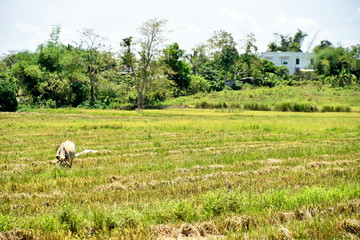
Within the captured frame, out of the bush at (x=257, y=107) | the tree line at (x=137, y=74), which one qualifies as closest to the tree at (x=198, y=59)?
the tree line at (x=137, y=74)

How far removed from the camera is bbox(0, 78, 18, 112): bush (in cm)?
4084

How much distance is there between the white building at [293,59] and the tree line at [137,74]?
26.9ft

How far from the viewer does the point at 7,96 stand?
4144cm

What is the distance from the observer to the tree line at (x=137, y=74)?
160 feet

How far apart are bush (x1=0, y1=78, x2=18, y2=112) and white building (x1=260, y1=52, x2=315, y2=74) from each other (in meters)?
60.3

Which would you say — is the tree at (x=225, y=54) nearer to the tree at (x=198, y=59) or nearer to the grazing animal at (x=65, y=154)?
the tree at (x=198, y=59)

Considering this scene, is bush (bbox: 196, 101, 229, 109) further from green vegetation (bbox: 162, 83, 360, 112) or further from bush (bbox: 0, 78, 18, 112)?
bush (bbox: 0, 78, 18, 112)

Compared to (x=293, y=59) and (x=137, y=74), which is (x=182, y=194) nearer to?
(x=137, y=74)

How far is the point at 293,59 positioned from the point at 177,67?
118 feet

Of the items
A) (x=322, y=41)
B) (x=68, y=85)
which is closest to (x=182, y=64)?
(x=68, y=85)

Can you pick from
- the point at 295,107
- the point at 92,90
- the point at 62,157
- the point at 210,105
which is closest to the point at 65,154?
the point at 62,157

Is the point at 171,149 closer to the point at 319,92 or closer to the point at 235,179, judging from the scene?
the point at 235,179

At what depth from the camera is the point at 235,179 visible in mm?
7785

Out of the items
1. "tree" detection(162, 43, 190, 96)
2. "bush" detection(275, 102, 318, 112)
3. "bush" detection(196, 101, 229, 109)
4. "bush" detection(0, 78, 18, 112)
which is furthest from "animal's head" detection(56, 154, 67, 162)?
"tree" detection(162, 43, 190, 96)
